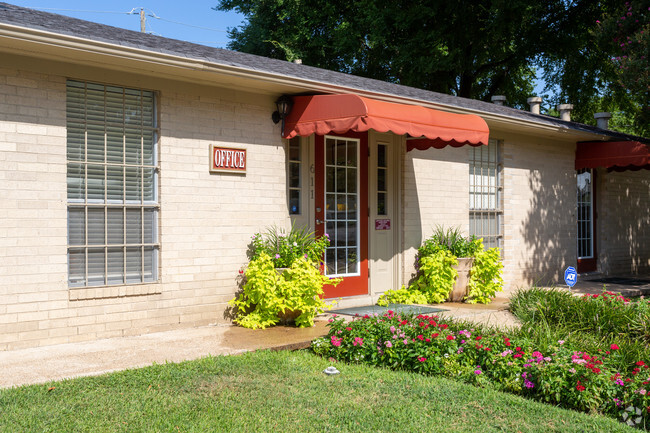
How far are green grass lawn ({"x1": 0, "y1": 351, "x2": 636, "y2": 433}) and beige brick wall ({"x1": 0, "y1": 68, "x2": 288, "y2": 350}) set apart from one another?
1702 millimetres

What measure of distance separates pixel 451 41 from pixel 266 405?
59.8ft

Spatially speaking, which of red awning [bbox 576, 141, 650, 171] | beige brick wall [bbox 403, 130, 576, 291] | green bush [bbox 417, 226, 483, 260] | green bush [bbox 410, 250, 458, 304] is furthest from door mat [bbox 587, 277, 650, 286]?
green bush [bbox 410, 250, 458, 304]

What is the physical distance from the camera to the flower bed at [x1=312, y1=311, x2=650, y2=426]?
193 inches

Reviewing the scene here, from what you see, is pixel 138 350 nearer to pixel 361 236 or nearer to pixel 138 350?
pixel 138 350

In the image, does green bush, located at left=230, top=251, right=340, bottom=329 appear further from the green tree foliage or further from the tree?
the green tree foliage

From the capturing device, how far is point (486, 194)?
38.9 ft

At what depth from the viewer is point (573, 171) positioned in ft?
44.4

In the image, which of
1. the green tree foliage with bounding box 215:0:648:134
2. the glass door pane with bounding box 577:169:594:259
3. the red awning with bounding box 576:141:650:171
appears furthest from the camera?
the green tree foliage with bounding box 215:0:648:134

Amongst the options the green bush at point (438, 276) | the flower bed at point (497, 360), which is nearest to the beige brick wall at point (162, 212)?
the flower bed at point (497, 360)

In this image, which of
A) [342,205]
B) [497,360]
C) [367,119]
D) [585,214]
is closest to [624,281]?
[585,214]

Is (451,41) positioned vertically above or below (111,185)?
above

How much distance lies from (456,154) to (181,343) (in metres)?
6.23

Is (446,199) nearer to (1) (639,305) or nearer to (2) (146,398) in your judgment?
(1) (639,305)

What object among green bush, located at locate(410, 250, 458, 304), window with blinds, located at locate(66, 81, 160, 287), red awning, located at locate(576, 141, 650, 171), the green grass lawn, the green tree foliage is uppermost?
the green tree foliage
